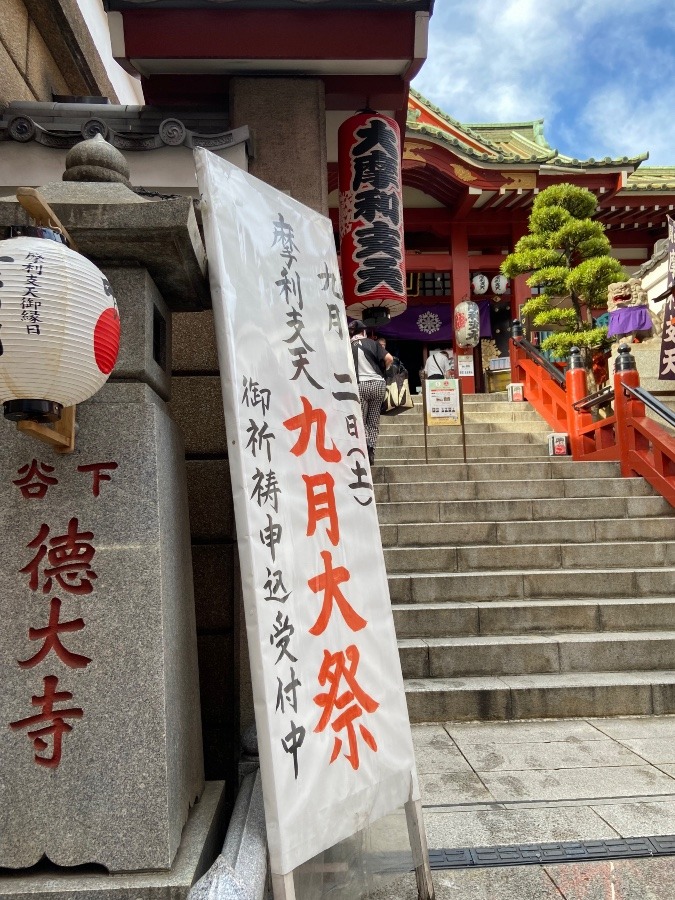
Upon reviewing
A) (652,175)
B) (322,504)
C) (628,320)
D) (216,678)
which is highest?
(652,175)

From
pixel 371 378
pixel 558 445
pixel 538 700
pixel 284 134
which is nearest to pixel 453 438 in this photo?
pixel 558 445

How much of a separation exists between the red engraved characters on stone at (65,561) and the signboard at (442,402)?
7626 mm

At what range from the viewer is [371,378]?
5531 mm

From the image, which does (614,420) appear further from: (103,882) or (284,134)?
(103,882)

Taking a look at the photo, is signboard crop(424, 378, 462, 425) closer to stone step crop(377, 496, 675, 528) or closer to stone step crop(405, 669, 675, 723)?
stone step crop(377, 496, 675, 528)

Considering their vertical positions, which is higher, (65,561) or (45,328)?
(45,328)

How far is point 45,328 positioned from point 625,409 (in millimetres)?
7831

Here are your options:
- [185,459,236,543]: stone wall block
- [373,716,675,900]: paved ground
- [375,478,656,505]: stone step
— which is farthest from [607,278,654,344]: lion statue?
[185,459,236,543]: stone wall block

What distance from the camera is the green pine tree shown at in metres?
11.9

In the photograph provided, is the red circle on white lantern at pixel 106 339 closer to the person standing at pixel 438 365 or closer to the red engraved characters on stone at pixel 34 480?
the red engraved characters on stone at pixel 34 480

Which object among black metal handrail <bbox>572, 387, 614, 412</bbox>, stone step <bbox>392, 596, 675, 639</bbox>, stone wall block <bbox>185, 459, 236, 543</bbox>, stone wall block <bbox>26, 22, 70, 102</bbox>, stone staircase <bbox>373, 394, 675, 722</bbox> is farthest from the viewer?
black metal handrail <bbox>572, 387, 614, 412</bbox>

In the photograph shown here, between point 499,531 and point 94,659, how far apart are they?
510cm

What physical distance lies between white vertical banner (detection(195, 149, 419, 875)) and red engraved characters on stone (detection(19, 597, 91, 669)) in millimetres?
533

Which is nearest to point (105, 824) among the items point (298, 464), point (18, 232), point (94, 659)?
point (94, 659)
